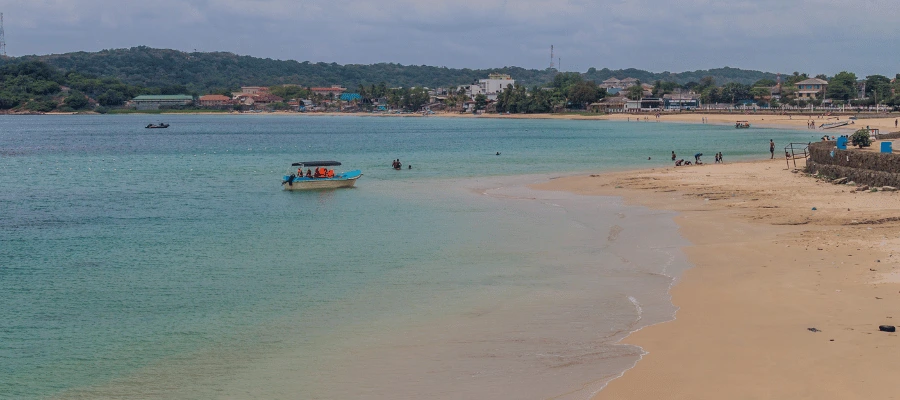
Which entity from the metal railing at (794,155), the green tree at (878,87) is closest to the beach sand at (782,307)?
the metal railing at (794,155)

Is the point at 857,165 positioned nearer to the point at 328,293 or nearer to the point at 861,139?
the point at 861,139

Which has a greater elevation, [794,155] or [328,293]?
[794,155]

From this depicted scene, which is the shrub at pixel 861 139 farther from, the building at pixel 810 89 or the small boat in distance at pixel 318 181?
the building at pixel 810 89

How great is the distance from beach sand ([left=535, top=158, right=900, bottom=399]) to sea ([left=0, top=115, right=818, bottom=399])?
0.78m

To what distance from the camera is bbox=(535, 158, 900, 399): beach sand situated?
12.0 meters

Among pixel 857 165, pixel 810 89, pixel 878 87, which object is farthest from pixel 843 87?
pixel 857 165

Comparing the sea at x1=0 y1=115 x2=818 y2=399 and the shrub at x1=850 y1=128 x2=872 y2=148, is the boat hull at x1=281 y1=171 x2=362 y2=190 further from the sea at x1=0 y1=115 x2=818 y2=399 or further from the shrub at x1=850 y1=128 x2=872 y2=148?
the shrub at x1=850 y1=128 x2=872 y2=148

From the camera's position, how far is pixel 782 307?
16.1 metres

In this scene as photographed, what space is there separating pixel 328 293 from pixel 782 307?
1003cm

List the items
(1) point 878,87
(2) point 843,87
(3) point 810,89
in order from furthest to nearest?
(3) point 810,89 → (2) point 843,87 → (1) point 878,87

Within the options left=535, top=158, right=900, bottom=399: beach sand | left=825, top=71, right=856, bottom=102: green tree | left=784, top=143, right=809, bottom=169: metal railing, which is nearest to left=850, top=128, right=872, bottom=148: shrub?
left=784, top=143, right=809, bottom=169: metal railing

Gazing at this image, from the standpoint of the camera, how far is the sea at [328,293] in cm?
1348

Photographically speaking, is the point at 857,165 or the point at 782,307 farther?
the point at 857,165

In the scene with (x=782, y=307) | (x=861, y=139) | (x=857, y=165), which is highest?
(x=861, y=139)
